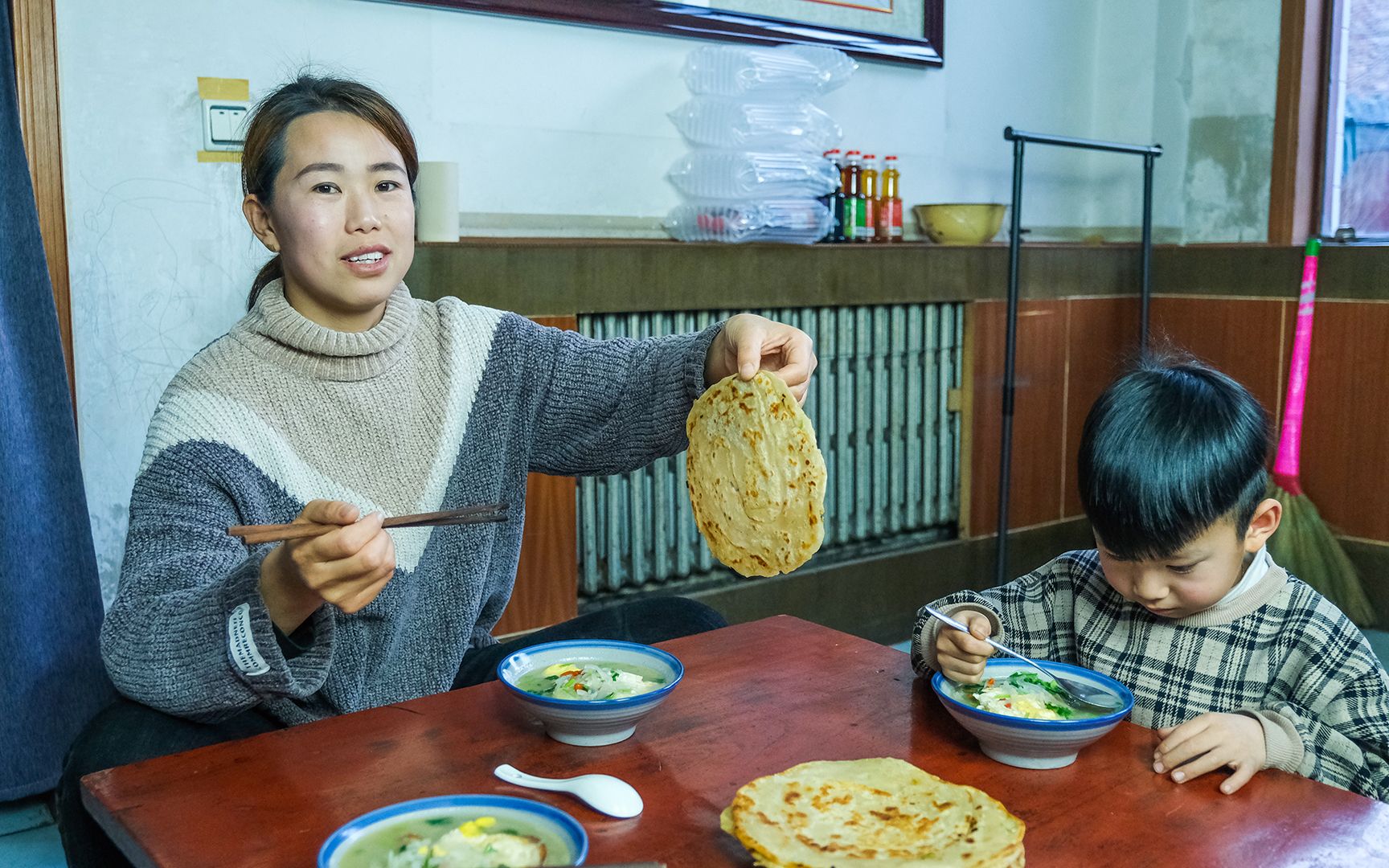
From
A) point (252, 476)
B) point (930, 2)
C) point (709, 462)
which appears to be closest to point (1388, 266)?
point (930, 2)

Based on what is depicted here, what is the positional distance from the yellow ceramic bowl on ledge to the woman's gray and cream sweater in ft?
7.21

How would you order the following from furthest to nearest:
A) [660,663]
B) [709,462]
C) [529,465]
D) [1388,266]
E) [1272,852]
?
[1388,266], [529,465], [709,462], [660,663], [1272,852]

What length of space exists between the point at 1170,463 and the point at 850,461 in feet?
7.46

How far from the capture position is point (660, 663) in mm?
1302

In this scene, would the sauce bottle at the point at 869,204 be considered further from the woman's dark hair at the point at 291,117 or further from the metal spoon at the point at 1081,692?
the metal spoon at the point at 1081,692

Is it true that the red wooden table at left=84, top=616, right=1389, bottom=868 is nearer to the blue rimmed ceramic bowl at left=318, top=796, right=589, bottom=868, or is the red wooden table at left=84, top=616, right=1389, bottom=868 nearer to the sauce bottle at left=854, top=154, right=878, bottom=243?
the blue rimmed ceramic bowl at left=318, top=796, right=589, bottom=868

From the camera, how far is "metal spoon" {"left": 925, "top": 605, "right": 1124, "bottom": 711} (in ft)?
4.05

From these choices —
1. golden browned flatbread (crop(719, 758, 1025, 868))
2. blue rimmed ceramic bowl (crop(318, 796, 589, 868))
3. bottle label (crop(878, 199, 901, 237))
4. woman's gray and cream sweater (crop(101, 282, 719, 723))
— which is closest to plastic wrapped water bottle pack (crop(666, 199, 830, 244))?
bottle label (crop(878, 199, 901, 237))

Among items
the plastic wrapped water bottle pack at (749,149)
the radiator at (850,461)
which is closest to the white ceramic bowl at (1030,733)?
the radiator at (850,461)

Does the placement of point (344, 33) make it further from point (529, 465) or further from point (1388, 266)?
point (1388, 266)

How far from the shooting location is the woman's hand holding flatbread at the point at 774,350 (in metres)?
Result: 1.49

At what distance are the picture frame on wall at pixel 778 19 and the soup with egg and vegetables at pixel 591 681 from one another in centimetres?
215

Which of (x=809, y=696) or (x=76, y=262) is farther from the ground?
(x=76, y=262)

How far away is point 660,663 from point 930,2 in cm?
325
